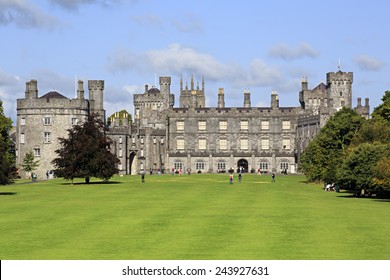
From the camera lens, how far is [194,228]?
→ 33.1 metres

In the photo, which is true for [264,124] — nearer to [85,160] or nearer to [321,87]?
[321,87]

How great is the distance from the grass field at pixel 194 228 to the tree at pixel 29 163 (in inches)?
1821

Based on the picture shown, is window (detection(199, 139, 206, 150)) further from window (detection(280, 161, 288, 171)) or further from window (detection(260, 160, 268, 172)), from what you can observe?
window (detection(280, 161, 288, 171))

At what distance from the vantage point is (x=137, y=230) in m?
32.9

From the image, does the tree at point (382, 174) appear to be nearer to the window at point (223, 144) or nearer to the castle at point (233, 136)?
the castle at point (233, 136)

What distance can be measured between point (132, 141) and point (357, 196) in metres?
67.5

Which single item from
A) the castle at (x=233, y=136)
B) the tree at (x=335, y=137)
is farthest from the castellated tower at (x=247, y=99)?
the tree at (x=335, y=137)

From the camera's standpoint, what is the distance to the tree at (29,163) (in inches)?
3899

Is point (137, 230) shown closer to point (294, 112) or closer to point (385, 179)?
point (385, 179)

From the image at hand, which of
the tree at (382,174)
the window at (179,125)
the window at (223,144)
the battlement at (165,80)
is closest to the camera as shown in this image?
the tree at (382,174)

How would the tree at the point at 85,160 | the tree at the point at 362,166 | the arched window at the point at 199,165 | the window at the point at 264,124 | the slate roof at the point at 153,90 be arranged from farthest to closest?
the slate roof at the point at 153,90, the window at the point at 264,124, the arched window at the point at 199,165, the tree at the point at 85,160, the tree at the point at 362,166

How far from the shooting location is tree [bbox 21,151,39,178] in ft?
325

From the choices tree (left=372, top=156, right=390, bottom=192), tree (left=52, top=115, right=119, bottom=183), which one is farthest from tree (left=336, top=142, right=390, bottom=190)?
tree (left=52, top=115, right=119, bottom=183)
